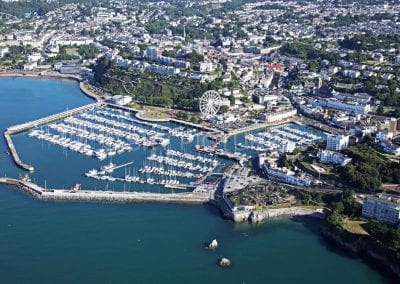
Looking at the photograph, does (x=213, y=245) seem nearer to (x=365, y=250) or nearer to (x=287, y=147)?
(x=365, y=250)

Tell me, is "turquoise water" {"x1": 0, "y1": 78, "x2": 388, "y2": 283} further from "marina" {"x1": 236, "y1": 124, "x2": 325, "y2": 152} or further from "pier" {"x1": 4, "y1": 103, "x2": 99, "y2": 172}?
"marina" {"x1": 236, "y1": 124, "x2": 325, "y2": 152}

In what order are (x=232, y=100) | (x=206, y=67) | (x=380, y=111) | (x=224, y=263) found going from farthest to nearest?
1. (x=206, y=67)
2. (x=232, y=100)
3. (x=380, y=111)
4. (x=224, y=263)

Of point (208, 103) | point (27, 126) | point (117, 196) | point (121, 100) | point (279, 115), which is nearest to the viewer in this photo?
point (117, 196)

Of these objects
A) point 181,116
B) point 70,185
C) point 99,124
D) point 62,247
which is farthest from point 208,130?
point 62,247

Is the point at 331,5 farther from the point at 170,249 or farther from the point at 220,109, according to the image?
the point at 170,249

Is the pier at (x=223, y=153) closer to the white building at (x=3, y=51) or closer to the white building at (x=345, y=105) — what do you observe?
the white building at (x=345, y=105)

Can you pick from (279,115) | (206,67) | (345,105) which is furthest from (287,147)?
(206,67)
